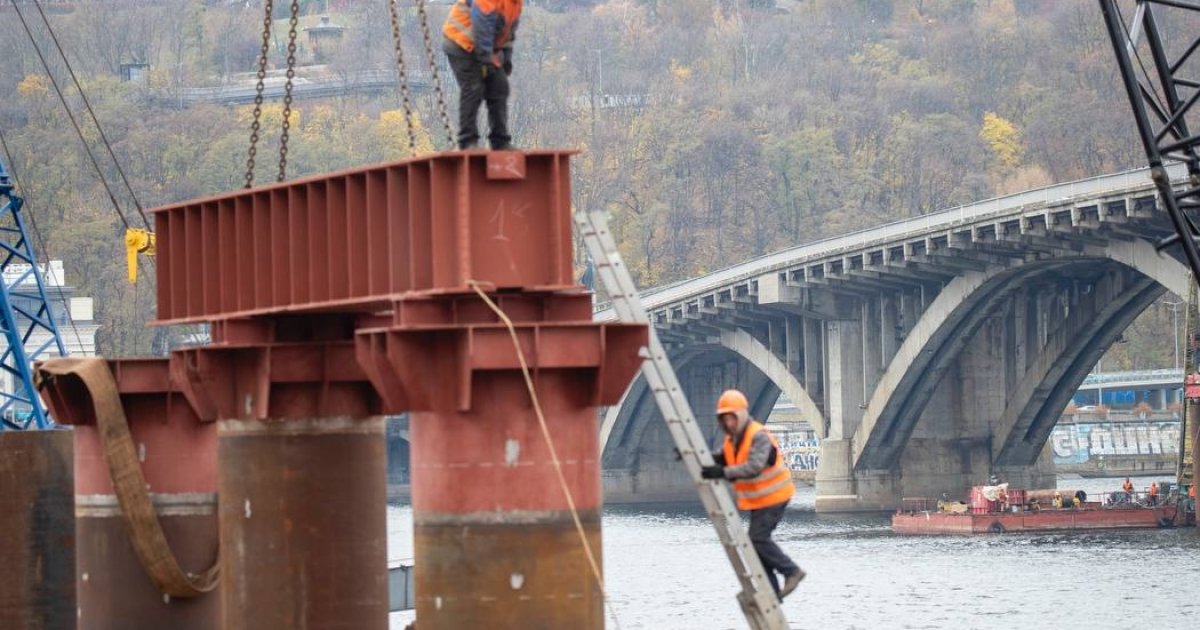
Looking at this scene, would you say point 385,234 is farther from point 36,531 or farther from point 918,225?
point 918,225

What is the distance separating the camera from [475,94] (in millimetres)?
32000

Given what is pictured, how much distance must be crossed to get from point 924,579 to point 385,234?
61544 millimetres

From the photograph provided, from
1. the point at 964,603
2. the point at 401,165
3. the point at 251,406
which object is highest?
the point at 401,165

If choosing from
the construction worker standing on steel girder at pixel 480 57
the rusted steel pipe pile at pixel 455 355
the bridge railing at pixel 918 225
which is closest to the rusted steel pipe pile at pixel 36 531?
the rusted steel pipe pile at pixel 455 355

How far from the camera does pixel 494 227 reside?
102 ft

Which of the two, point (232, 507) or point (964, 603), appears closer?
point (232, 507)

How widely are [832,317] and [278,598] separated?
368ft

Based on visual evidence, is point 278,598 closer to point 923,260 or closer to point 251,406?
point 251,406

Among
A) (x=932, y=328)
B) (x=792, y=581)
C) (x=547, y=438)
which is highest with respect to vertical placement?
(x=932, y=328)

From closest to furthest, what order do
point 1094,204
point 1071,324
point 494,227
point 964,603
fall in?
1. point 494,227
2. point 964,603
3. point 1094,204
4. point 1071,324

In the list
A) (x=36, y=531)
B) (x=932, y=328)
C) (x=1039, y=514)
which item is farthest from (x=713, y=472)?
(x=932, y=328)

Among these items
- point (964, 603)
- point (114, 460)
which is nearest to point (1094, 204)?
point (964, 603)

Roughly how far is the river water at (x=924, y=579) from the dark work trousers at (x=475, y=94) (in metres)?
38.9

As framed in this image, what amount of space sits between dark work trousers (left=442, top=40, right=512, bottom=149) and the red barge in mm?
92931
